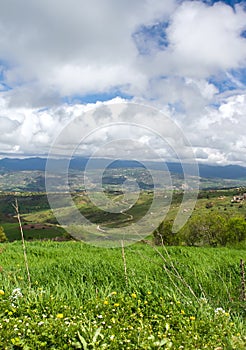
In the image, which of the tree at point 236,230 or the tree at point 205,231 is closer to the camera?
the tree at point 236,230

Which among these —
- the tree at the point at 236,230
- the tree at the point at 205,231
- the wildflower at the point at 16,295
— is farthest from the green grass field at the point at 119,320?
the tree at the point at 205,231

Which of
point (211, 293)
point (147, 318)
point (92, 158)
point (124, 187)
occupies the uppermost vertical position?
point (92, 158)

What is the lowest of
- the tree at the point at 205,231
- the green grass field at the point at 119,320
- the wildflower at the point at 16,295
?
the tree at the point at 205,231

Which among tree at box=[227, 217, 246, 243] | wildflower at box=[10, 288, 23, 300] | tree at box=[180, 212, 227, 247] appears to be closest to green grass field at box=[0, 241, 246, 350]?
wildflower at box=[10, 288, 23, 300]

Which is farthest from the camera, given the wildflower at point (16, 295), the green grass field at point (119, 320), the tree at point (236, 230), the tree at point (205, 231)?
the tree at point (205, 231)

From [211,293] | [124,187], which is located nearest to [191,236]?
[124,187]

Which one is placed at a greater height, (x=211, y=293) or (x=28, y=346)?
(x=28, y=346)

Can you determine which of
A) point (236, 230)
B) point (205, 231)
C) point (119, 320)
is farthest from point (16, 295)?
point (205, 231)

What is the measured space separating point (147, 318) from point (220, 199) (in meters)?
119

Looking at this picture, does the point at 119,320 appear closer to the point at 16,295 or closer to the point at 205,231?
the point at 16,295

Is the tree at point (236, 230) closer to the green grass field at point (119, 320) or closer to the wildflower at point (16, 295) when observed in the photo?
the green grass field at point (119, 320)

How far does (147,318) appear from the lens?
4324mm

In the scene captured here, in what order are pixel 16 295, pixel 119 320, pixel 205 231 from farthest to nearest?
pixel 205 231, pixel 16 295, pixel 119 320

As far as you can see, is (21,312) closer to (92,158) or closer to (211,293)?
(211,293)
